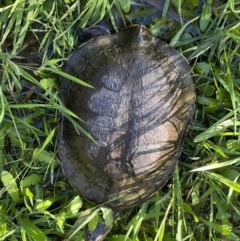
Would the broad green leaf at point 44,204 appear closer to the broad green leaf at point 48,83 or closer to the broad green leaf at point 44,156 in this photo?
the broad green leaf at point 44,156

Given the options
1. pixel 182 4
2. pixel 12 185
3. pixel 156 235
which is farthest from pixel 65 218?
pixel 182 4

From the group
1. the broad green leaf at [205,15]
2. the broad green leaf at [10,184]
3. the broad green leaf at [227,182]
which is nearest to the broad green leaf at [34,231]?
the broad green leaf at [10,184]

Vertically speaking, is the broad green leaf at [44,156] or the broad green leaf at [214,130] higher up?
the broad green leaf at [44,156]

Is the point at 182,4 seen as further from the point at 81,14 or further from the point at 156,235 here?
the point at 156,235

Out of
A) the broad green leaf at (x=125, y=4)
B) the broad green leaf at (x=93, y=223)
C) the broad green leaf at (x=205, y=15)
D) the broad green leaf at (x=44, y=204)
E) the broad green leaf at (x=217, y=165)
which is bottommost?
the broad green leaf at (x=93, y=223)

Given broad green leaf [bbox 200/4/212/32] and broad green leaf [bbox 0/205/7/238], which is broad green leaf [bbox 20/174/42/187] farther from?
broad green leaf [bbox 200/4/212/32]

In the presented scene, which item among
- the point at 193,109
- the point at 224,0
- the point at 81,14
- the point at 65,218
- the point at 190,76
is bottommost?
the point at 65,218

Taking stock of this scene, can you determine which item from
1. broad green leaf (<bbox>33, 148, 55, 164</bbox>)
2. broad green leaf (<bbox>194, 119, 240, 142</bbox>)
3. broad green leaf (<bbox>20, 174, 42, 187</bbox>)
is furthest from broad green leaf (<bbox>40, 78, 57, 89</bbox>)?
broad green leaf (<bbox>194, 119, 240, 142</bbox>)

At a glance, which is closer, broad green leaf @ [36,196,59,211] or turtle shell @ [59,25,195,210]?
turtle shell @ [59,25,195,210]
